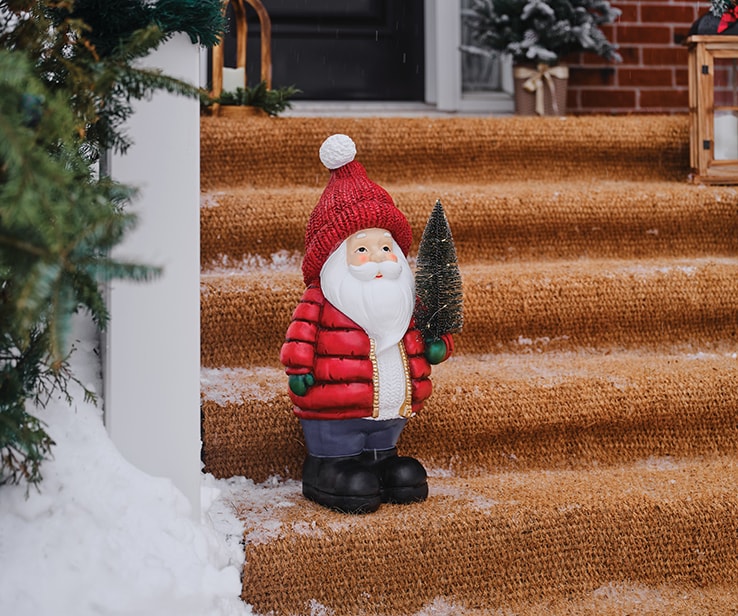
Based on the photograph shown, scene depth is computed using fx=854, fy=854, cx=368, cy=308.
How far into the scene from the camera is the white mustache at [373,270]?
137 centimetres

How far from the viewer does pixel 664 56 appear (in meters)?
3.16

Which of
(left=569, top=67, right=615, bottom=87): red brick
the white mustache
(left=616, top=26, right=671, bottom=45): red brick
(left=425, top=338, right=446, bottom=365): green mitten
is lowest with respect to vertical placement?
(left=425, top=338, right=446, bottom=365): green mitten

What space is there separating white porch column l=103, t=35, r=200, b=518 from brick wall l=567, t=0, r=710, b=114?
2.23 m

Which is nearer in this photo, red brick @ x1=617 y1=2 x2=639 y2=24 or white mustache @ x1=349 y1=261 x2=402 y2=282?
white mustache @ x1=349 y1=261 x2=402 y2=282

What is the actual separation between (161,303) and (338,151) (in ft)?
1.29

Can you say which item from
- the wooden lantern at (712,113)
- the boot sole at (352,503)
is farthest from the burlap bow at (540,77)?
the boot sole at (352,503)

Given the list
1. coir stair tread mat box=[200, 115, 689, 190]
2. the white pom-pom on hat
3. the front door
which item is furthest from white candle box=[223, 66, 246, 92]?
the white pom-pom on hat

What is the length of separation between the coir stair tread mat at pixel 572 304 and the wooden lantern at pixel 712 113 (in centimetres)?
35

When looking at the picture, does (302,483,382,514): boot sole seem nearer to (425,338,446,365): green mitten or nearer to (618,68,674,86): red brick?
(425,338,446,365): green mitten

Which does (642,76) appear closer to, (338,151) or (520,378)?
(520,378)

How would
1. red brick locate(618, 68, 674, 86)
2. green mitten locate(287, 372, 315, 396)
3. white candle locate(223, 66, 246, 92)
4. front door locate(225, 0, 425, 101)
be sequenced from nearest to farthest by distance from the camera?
green mitten locate(287, 372, 315, 396), white candle locate(223, 66, 246, 92), front door locate(225, 0, 425, 101), red brick locate(618, 68, 674, 86)

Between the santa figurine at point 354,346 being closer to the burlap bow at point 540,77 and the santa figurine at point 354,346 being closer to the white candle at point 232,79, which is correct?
the white candle at point 232,79

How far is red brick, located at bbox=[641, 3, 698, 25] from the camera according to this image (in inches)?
123

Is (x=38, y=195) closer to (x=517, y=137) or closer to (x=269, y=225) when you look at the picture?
(x=269, y=225)
